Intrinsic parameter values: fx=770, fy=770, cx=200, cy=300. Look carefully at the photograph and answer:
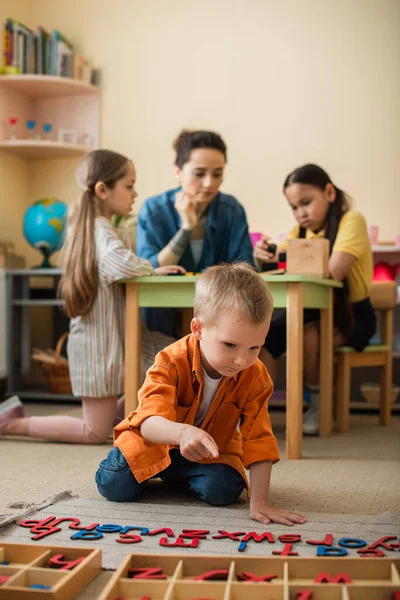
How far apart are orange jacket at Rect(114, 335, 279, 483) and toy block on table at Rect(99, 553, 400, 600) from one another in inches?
16.7

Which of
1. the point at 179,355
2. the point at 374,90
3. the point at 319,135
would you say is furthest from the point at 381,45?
the point at 179,355

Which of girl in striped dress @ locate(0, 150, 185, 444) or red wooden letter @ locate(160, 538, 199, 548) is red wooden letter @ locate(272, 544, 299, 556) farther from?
girl in striped dress @ locate(0, 150, 185, 444)

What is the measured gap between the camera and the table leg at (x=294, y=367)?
2.26 meters

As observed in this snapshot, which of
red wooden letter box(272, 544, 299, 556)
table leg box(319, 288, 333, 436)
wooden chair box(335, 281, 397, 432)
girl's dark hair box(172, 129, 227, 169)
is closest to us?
red wooden letter box(272, 544, 299, 556)

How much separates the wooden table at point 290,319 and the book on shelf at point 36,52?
82.1 inches

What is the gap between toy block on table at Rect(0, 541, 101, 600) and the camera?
0.99m

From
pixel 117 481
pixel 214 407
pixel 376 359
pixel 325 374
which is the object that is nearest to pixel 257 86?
pixel 376 359

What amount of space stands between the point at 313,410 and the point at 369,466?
0.71m

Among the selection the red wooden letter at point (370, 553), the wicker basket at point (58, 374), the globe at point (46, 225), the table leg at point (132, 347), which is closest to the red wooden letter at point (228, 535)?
the red wooden letter at point (370, 553)

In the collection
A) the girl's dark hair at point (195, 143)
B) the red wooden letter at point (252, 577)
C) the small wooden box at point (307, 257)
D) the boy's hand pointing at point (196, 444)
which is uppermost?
the girl's dark hair at point (195, 143)

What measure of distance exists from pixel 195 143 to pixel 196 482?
155 centimetres

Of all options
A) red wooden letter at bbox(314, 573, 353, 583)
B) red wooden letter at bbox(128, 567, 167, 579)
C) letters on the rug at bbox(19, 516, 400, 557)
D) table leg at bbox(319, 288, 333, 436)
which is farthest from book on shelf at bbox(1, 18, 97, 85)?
red wooden letter at bbox(314, 573, 353, 583)

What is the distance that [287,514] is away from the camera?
1.50m

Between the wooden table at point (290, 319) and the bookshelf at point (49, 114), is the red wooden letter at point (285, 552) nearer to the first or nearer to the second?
the wooden table at point (290, 319)
